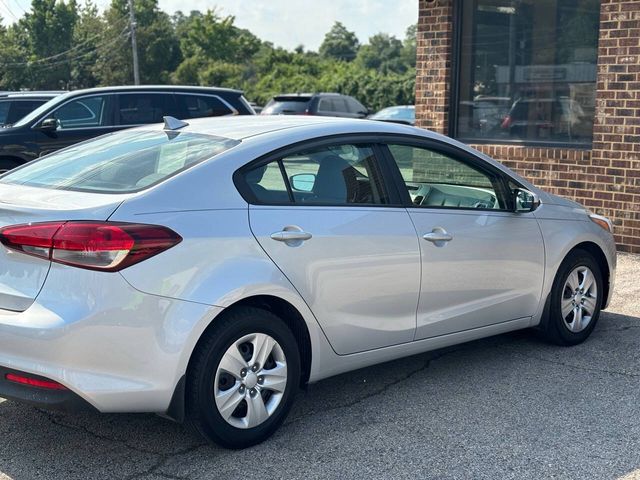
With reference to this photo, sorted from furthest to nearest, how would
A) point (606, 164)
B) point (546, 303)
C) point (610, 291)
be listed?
point (606, 164) → point (610, 291) → point (546, 303)

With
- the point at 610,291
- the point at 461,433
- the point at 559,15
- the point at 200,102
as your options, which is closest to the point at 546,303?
the point at 610,291

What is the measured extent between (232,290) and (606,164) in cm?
632

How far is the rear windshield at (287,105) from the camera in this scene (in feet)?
68.7

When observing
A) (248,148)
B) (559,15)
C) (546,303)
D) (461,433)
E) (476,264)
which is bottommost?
(461,433)

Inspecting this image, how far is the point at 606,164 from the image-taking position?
8.89 m

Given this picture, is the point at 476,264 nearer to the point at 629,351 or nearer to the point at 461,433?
the point at 461,433

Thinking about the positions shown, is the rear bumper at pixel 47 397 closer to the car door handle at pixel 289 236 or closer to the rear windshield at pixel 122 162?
the rear windshield at pixel 122 162

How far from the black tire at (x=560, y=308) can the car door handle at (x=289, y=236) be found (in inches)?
85.9

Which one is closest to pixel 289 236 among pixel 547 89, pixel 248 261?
pixel 248 261

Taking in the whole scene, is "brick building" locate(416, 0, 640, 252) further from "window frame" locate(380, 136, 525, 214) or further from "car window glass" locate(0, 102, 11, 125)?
"car window glass" locate(0, 102, 11, 125)

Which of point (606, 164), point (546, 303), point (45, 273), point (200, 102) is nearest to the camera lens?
point (45, 273)

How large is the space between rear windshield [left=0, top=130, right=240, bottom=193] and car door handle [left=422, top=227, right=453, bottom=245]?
4.07 feet

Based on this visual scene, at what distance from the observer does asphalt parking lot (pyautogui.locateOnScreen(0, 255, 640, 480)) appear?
3.78 m

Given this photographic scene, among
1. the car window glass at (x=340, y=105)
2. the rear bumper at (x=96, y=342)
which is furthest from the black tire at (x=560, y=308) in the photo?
the car window glass at (x=340, y=105)
